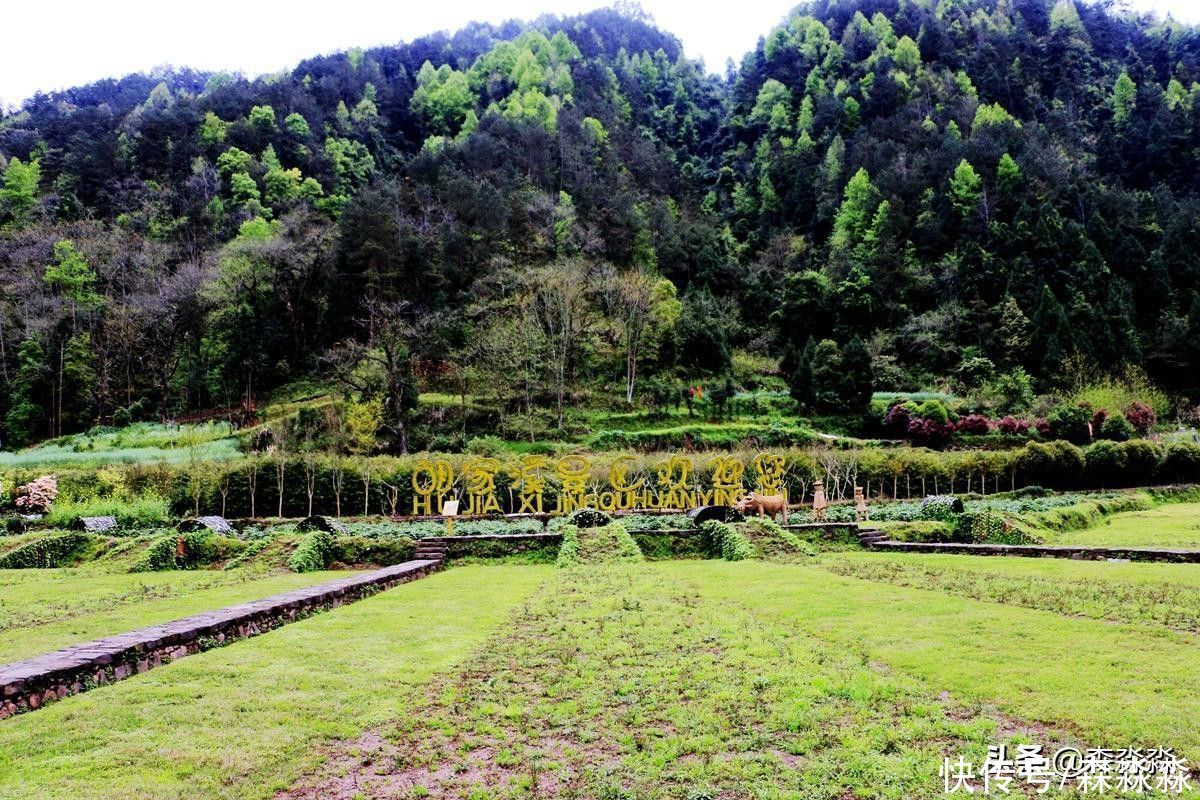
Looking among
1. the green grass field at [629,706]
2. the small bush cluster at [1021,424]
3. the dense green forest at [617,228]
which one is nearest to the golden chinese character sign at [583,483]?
the dense green forest at [617,228]

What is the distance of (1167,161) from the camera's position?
224 feet

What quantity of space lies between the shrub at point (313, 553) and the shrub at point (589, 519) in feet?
21.7

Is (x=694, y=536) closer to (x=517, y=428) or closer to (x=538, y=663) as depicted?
(x=538, y=663)

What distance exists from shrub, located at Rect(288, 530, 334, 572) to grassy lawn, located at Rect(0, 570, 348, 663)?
0.56m

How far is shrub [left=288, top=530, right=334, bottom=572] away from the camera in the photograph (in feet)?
53.3

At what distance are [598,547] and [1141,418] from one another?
32340mm

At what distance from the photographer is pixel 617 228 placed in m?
58.6

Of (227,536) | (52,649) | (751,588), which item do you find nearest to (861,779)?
(751,588)

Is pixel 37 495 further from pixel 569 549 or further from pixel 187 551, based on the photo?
pixel 569 549

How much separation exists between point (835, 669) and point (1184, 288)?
207 feet

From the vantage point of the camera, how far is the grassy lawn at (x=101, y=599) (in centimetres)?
859

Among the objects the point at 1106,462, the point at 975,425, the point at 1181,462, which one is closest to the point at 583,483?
the point at 1106,462

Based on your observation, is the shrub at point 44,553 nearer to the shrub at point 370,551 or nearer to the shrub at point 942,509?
the shrub at point 370,551

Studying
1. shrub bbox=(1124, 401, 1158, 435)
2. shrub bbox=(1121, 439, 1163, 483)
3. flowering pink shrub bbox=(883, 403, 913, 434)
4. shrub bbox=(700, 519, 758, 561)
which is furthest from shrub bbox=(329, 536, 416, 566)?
shrub bbox=(1124, 401, 1158, 435)
